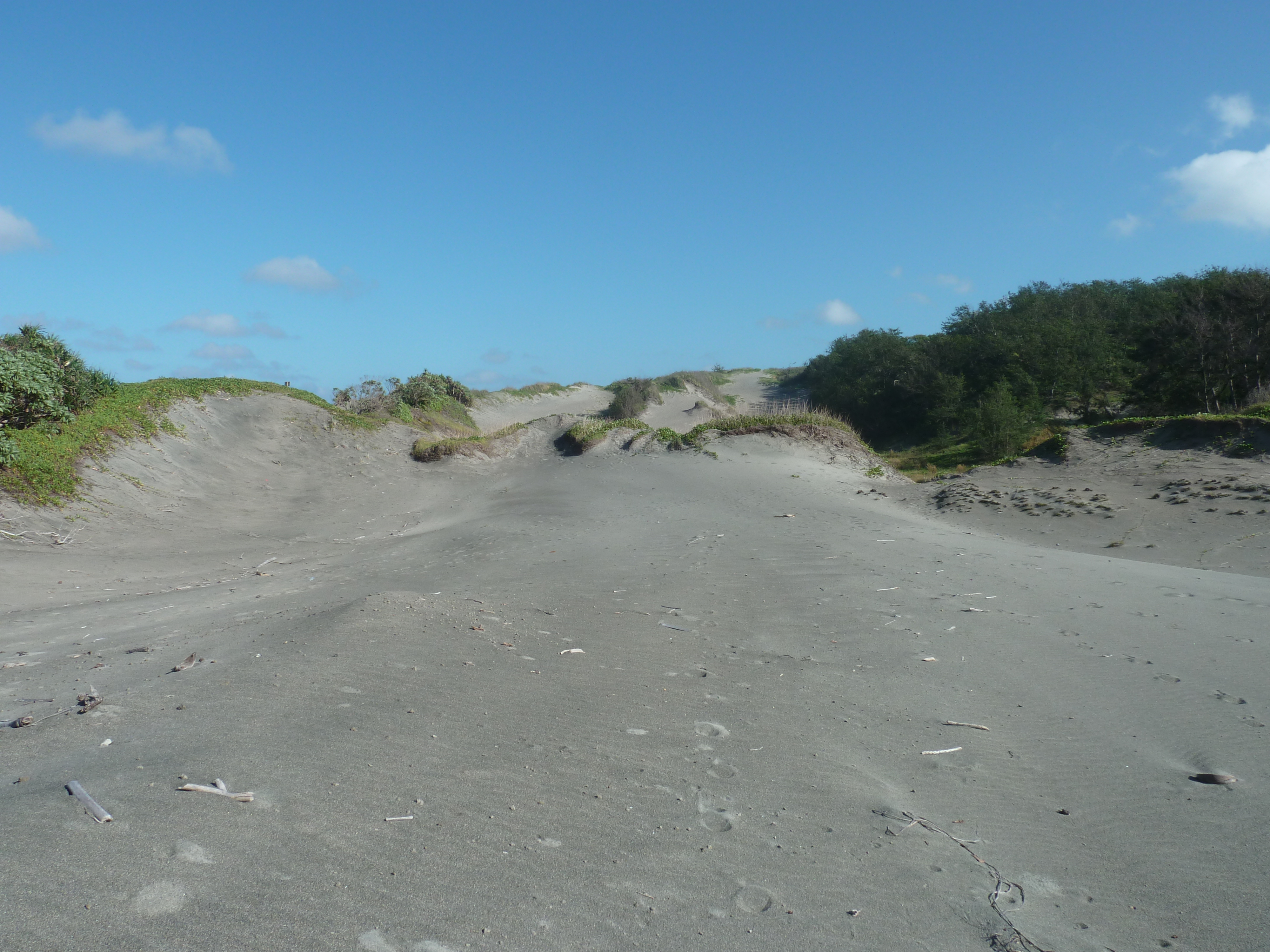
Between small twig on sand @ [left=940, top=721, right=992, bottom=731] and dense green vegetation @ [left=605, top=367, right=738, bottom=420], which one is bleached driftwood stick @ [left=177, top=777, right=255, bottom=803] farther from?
dense green vegetation @ [left=605, top=367, right=738, bottom=420]

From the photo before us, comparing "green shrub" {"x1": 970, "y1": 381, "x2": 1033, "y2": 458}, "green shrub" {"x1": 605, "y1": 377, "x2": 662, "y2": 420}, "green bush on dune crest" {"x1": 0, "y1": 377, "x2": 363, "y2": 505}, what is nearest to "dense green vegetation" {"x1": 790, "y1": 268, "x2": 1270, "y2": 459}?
"green shrub" {"x1": 970, "y1": 381, "x2": 1033, "y2": 458}

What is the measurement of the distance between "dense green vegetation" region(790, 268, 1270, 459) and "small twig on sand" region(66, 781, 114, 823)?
76.4 feet

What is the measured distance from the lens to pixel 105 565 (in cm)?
1125

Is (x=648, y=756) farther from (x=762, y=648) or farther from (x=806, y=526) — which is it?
(x=806, y=526)

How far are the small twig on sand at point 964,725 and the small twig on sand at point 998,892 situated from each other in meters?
1.35

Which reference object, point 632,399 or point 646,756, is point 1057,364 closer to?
point 632,399

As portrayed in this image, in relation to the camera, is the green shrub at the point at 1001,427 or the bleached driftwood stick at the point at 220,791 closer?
the bleached driftwood stick at the point at 220,791

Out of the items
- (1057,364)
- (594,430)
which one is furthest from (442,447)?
(1057,364)

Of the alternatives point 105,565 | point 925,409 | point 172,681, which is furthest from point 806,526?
point 925,409

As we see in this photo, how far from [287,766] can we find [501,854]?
4.47ft

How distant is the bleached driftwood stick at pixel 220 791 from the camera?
3.52m

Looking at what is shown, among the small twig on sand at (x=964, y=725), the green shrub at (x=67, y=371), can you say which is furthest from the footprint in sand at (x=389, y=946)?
the green shrub at (x=67, y=371)

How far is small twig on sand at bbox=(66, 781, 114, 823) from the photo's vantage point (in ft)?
10.7

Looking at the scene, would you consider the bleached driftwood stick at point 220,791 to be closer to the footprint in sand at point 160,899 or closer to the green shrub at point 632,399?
the footprint in sand at point 160,899
